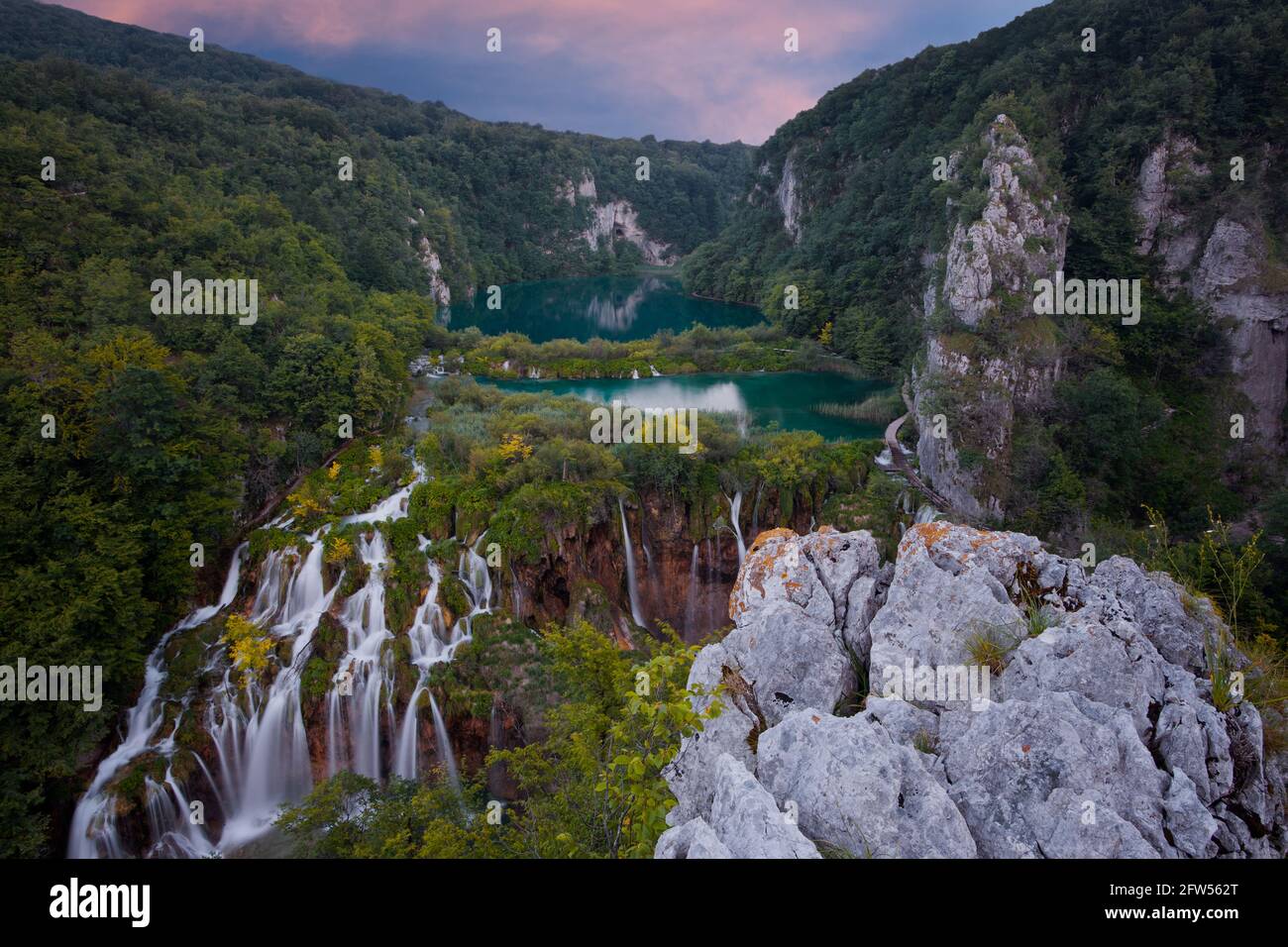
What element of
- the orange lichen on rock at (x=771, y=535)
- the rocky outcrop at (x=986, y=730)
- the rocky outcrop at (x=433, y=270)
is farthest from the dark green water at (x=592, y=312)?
the rocky outcrop at (x=986, y=730)

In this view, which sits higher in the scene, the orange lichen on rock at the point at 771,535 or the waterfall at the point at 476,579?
the orange lichen on rock at the point at 771,535

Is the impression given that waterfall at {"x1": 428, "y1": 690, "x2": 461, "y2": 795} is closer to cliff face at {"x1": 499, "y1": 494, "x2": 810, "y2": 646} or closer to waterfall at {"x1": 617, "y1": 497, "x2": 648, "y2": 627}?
cliff face at {"x1": 499, "y1": 494, "x2": 810, "y2": 646}

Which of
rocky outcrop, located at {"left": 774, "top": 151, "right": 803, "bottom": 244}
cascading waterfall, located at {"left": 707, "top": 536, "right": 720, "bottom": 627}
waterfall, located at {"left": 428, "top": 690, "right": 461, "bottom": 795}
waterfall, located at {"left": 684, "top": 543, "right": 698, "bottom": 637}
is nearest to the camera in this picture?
waterfall, located at {"left": 428, "top": 690, "right": 461, "bottom": 795}

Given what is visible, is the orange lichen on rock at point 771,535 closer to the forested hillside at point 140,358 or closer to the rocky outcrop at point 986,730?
the rocky outcrop at point 986,730

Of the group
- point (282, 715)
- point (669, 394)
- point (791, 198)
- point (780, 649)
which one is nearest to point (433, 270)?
point (669, 394)

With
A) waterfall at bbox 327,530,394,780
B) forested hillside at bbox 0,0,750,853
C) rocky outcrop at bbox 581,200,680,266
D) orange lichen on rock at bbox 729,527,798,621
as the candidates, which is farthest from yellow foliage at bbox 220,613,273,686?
rocky outcrop at bbox 581,200,680,266

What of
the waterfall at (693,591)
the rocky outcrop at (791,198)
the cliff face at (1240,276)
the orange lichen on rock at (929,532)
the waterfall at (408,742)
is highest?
the rocky outcrop at (791,198)
